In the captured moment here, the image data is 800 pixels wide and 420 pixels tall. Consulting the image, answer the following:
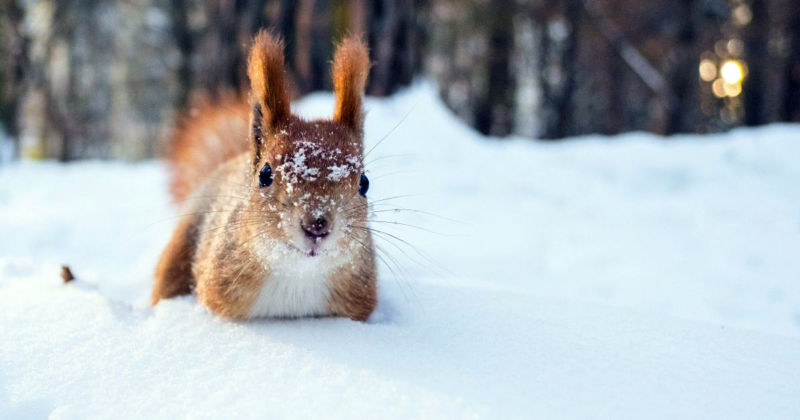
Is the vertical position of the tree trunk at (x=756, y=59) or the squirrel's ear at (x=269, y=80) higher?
the tree trunk at (x=756, y=59)

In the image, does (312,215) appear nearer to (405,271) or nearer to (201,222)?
(201,222)

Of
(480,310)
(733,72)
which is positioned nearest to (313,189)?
(480,310)

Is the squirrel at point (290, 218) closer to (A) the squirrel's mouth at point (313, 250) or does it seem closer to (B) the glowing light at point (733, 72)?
(A) the squirrel's mouth at point (313, 250)

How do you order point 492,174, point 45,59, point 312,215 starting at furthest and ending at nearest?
point 45,59
point 492,174
point 312,215

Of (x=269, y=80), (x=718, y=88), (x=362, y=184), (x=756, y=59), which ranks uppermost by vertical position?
(x=756, y=59)

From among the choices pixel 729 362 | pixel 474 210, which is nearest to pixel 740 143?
pixel 474 210

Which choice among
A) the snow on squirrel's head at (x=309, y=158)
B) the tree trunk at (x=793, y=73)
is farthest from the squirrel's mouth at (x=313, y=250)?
the tree trunk at (x=793, y=73)

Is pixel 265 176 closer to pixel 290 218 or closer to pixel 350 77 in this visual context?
pixel 290 218
